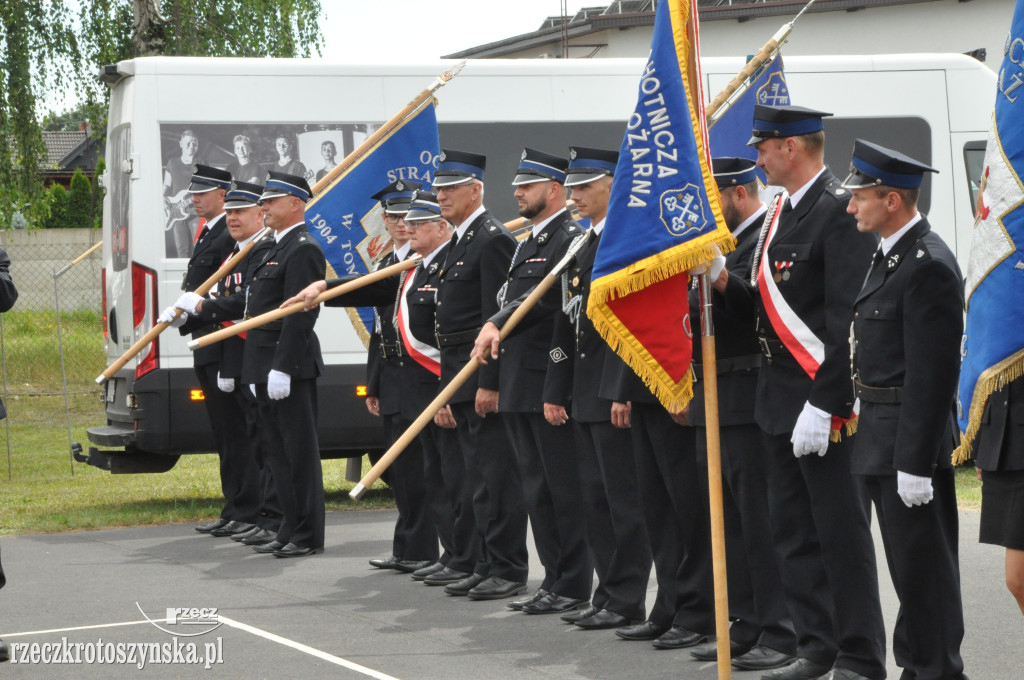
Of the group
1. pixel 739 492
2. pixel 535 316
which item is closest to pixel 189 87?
pixel 535 316

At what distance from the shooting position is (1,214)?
741 inches

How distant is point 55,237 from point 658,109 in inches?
840

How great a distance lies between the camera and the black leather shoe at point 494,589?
7.45m

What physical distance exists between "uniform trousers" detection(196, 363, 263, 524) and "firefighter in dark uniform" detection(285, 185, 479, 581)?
193cm

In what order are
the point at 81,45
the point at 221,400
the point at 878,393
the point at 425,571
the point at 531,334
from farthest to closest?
the point at 81,45 → the point at 221,400 → the point at 425,571 → the point at 531,334 → the point at 878,393

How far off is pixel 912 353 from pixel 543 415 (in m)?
2.68

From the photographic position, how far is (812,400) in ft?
16.9

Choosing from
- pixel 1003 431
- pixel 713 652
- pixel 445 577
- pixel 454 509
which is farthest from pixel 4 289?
pixel 1003 431

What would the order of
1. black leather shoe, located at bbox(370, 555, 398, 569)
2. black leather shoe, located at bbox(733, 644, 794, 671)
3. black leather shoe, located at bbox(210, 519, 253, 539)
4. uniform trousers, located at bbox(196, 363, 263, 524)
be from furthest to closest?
uniform trousers, located at bbox(196, 363, 263, 524), black leather shoe, located at bbox(210, 519, 253, 539), black leather shoe, located at bbox(370, 555, 398, 569), black leather shoe, located at bbox(733, 644, 794, 671)

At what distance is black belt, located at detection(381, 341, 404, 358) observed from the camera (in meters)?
8.31

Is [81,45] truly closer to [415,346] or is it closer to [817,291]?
[415,346]

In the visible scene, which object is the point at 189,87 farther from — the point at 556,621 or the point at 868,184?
the point at 868,184

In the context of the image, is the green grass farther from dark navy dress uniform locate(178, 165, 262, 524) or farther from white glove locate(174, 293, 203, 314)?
white glove locate(174, 293, 203, 314)

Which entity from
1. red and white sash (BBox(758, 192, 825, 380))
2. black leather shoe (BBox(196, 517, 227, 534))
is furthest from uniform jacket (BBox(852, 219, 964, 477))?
black leather shoe (BBox(196, 517, 227, 534))
